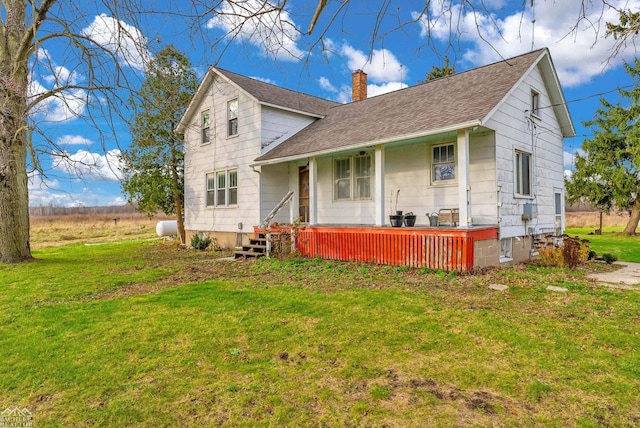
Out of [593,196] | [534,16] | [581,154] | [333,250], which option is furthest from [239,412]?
[581,154]

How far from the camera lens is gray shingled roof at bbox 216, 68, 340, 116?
1387 cm

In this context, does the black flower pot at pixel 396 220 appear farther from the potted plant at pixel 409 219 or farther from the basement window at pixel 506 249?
the basement window at pixel 506 249

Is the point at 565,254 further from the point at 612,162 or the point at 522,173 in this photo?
the point at 612,162

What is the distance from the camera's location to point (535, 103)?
11070mm

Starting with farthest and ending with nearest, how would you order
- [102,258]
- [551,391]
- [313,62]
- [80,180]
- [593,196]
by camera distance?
[593,196] → [102,258] → [80,180] → [313,62] → [551,391]

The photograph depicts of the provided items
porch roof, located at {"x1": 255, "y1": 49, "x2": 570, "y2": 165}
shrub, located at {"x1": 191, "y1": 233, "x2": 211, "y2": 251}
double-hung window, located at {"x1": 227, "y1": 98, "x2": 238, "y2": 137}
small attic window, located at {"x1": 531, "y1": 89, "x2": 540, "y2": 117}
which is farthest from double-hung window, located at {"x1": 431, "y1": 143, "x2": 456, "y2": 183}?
shrub, located at {"x1": 191, "y1": 233, "x2": 211, "y2": 251}

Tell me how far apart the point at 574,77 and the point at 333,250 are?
25.0ft

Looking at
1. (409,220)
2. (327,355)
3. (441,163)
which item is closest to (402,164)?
(441,163)

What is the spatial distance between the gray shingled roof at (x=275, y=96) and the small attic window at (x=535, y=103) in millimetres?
7274

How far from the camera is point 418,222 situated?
35.1ft

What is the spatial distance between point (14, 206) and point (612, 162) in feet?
92.2

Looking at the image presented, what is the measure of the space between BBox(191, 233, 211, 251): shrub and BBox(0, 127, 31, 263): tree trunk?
548cm

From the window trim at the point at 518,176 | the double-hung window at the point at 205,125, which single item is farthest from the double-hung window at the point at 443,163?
the double-hung window at the point at 205,125

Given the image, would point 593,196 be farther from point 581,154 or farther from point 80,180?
point 80,180
